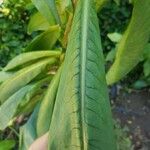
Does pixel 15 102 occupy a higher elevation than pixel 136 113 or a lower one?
higher

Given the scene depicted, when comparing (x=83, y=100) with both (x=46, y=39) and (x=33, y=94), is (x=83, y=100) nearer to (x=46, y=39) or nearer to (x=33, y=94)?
(x=46, y=39)

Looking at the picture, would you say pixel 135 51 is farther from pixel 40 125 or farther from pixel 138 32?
pixel 40 125

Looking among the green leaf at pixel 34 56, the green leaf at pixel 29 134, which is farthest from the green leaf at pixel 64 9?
the green leaf at pixel 29 134

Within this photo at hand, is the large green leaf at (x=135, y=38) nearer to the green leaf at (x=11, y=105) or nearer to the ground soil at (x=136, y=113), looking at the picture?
the green leaf at (x=11, y=105)

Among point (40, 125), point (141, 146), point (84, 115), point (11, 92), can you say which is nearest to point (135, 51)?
point (84, 115)

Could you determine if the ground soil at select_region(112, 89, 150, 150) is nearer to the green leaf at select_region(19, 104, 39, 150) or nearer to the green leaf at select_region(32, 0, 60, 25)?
the green leaf at select_region(19, 104, 39, 150)

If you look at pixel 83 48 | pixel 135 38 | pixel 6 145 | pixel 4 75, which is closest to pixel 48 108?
pixel 4 75
